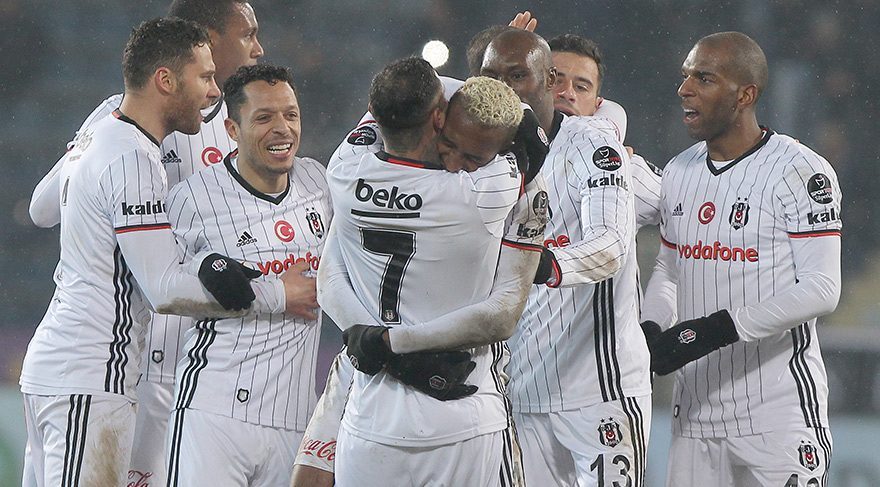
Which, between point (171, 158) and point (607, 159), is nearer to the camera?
point (607, 159)

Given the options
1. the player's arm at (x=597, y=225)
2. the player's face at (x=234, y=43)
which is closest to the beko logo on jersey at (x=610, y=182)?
the player's arm at (x=597, y=225)

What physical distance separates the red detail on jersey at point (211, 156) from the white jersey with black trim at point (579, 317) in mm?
1035

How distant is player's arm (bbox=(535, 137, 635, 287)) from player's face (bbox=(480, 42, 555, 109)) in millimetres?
194

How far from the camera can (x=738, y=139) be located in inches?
139

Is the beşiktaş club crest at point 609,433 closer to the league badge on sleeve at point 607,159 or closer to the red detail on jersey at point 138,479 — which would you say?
the league badge on sleeve at point 607,159

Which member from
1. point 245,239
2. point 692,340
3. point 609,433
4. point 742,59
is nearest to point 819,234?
point 692,340

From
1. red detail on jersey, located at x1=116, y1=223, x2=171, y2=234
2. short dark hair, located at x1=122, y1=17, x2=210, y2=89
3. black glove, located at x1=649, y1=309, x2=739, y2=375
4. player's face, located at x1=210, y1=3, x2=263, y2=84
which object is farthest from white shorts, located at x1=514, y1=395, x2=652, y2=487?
player's face, located at x1=210, y1=3, x2=263, y2=84

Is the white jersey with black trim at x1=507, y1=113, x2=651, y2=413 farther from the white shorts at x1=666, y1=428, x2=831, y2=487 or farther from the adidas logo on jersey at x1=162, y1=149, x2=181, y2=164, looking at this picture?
the adidas logo on jersey at x1=162, y1=149, x2=181, y2=164

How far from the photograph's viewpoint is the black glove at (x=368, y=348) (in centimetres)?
266

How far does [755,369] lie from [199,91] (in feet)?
5.69

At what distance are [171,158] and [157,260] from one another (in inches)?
22.0

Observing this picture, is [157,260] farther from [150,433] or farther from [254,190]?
[150,433]

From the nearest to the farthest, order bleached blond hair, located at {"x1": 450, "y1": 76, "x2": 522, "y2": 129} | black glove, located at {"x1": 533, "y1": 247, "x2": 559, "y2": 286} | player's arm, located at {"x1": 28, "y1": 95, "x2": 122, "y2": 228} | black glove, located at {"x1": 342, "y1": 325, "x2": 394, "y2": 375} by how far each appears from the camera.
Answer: bleached blond hair, located at {"x1": 450, "y1": 76, "x2": 522, "y2": 129}, black glove, located at {"x1": 342, "y1": 325, "x2": 394, "y2": 375}, black glove, located at {"x1": 533, "y1": 247, "x2": 559, "y2": 286}, player's arm, located at {"x1": 28, "y1": 95, "x2": 122, "y2": 228}

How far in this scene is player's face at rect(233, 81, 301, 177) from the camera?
3285 mm
